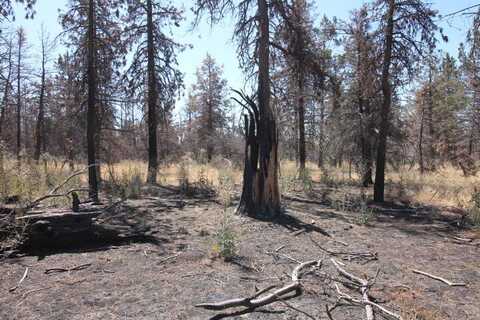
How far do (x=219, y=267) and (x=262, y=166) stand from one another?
3.83m

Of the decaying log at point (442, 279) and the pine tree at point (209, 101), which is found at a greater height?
the pine tree at point (209, 101)

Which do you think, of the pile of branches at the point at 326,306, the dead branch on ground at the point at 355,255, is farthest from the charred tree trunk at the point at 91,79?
the pile of branches at the point at 326,306

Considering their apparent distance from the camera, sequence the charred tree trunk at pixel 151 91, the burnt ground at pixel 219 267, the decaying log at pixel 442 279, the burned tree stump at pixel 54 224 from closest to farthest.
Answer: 1. the burnt ground at pixel 219 267
2. the decaying log at pixel 442 279
3. the burned tree stump at pixel 54 224
4. the charred tree trunk at pixel 151 91

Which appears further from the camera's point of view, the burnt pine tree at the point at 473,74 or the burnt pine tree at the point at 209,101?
the burnt pine tree at the point at 209,101

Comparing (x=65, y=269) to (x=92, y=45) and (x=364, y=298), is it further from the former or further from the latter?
(x=92, y=45)

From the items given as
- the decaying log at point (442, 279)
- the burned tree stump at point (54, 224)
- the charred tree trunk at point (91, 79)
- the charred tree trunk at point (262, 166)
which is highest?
the charred tree trunk at point (91, 79)

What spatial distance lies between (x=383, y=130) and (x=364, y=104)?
544 cm

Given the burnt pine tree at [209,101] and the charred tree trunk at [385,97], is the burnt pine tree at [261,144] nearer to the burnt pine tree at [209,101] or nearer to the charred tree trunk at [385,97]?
the charred tree trunk at [385,97]

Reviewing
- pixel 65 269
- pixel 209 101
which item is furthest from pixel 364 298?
pixel 209 101

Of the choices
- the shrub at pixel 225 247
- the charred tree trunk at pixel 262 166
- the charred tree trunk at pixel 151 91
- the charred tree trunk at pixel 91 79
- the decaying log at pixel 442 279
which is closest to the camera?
the decaying log at pixel 442 279

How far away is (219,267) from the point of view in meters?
4.94

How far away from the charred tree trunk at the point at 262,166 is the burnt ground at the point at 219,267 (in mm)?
535

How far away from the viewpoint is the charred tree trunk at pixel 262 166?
8.33m

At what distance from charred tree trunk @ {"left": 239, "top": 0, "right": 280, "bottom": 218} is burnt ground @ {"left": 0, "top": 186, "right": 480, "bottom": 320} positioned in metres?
0.53
